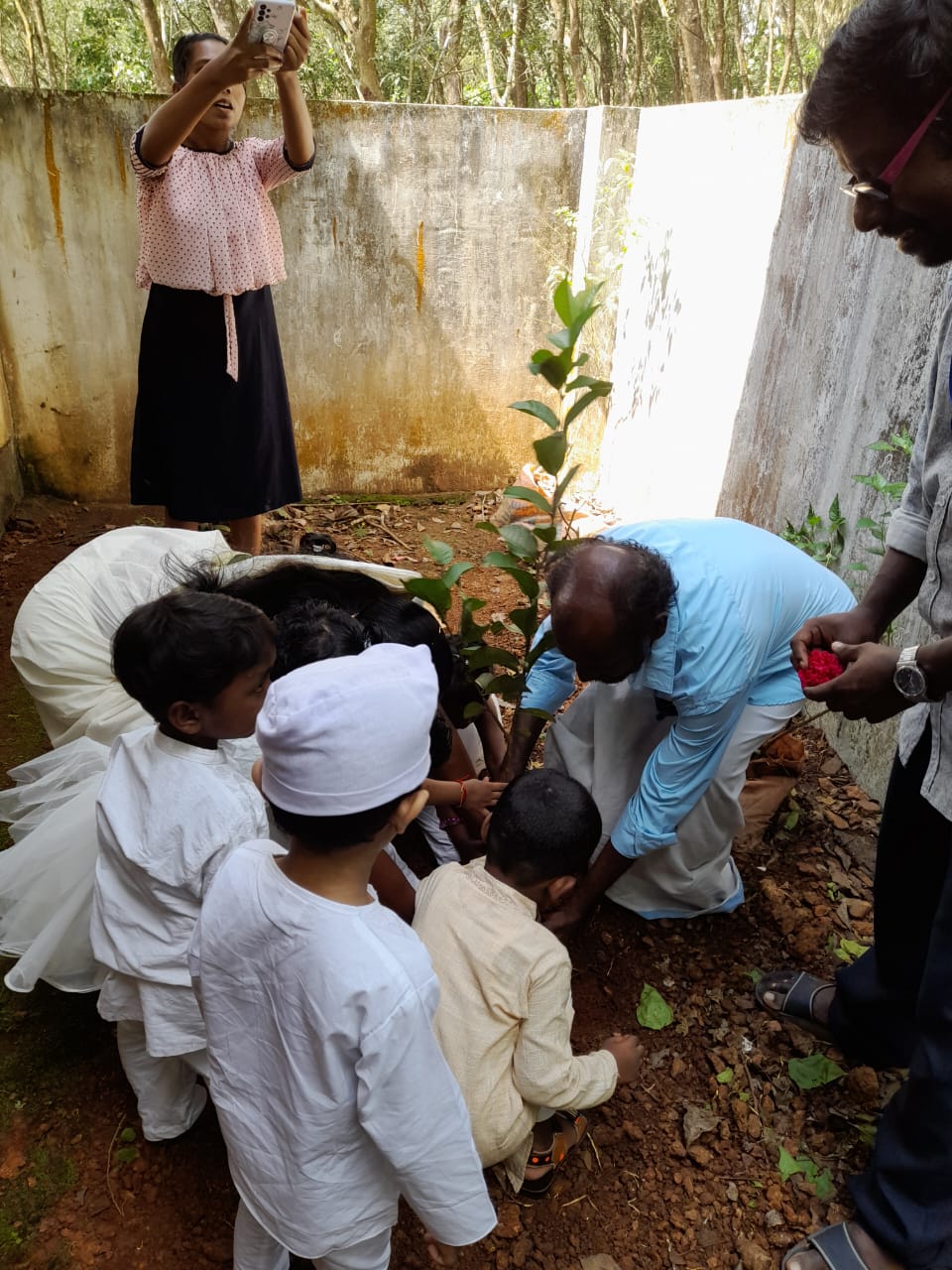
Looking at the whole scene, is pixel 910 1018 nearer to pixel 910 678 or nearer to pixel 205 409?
pixel 910 678

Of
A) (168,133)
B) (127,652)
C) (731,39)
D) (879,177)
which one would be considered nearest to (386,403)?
A: (168,133)

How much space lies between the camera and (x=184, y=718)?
166cm

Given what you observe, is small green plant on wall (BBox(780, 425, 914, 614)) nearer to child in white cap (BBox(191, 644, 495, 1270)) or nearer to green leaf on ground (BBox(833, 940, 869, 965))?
green leaf on ground (BBox(833, 940, 869, 965))

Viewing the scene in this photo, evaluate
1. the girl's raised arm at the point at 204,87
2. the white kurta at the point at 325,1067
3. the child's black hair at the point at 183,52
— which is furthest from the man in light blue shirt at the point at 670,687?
the child's black hair at the point at 183,52

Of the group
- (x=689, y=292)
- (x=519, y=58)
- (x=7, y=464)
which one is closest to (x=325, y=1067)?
(x=689, y=292)

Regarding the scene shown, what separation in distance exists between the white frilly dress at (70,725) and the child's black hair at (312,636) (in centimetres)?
27

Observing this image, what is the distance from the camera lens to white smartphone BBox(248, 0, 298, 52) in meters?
2.62

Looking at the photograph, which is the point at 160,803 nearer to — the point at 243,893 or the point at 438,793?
the point at 243,893

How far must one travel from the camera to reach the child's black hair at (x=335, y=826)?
1.15 metres

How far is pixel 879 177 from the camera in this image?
130 cm

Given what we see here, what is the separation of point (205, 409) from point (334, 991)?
114 inches

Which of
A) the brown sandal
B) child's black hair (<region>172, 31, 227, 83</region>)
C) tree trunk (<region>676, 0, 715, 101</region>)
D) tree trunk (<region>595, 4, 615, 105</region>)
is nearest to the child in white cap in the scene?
the brown sandal

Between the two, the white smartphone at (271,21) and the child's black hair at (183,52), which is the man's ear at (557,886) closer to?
the white smartphone at (271,21)

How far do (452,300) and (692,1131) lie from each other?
14.9 ft
